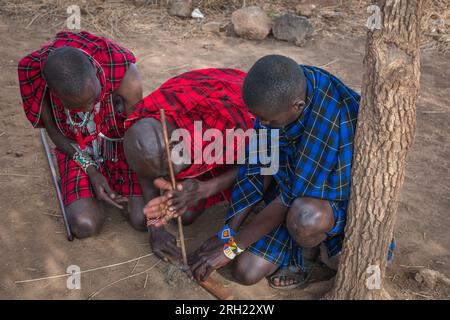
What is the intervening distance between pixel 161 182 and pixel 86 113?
649 millimetres

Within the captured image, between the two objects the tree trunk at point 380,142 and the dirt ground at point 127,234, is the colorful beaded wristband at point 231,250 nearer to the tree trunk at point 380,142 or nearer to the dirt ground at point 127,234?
the dirt ground at point 127,234

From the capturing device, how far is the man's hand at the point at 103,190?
2811 millimetres

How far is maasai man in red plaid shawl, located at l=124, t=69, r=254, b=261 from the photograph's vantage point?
8.18ft

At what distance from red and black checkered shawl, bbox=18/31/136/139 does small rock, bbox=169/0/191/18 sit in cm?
304

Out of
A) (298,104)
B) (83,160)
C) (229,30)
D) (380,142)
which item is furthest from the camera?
(229,30)

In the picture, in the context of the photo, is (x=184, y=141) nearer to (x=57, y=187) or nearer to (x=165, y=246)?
(x=165, y=246)

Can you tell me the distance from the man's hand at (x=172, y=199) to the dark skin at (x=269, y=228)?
233 mm

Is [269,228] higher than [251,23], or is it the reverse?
[251,23]

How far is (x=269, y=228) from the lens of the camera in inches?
94.4

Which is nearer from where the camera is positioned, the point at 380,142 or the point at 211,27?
the point at 380,142

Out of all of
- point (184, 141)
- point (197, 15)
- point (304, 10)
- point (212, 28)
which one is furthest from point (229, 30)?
point (184, 141)

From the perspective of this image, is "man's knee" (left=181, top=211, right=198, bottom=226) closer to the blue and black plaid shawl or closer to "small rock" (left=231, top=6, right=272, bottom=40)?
the blue and black plaid shawl

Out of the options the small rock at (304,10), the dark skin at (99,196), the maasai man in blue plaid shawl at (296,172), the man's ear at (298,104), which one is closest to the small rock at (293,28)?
the small rock at (304,10)
